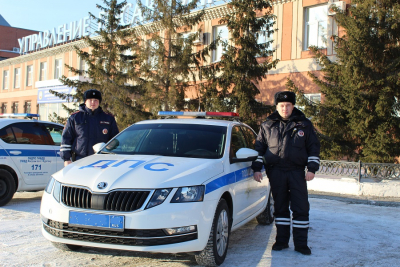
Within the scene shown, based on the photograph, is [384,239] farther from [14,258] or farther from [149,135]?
[14,258]

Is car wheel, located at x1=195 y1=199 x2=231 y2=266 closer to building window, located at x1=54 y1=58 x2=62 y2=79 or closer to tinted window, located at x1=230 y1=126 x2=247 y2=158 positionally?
tinted window, located at x1=230 y1=126 x2=247 y2=158

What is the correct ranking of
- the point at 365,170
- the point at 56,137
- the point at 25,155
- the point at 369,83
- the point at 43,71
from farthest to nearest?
the point at 43,71 < the point at 369,83 < the point at 365,170 < the point at 56,137 < the point at 25,155

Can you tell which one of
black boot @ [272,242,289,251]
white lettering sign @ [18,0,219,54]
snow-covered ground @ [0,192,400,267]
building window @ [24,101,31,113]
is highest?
white lettering sign @ [18,0,219,54]

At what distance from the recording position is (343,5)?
15984 mm

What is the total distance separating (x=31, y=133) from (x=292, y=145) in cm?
538

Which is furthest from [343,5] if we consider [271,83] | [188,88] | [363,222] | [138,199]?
[138,199]

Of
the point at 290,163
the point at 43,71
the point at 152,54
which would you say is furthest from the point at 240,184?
the point at 43,71

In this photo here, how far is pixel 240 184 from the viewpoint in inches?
200

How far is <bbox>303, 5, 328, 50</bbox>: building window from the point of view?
1812 cm

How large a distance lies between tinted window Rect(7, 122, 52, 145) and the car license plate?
4483 mm

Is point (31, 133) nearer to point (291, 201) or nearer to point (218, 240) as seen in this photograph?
point (218, 240)

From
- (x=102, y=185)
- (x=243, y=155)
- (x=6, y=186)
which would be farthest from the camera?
(x=6, y=186)

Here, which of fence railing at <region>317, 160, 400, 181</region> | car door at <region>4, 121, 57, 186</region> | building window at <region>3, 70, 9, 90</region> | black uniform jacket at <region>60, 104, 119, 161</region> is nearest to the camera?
black uniform jacket at <region>60, 104, 119, 161</region>

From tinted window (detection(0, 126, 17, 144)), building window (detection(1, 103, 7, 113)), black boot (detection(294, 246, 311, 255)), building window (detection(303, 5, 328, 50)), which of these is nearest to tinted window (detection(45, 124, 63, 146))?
tinted window (detection(0, 126, 17, 144))
